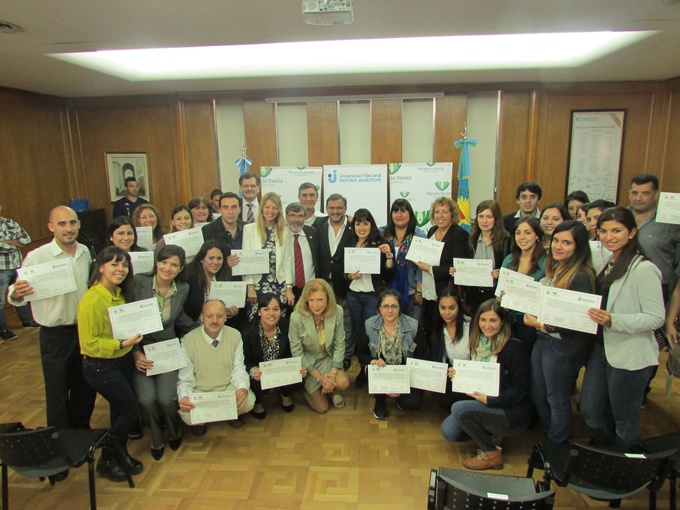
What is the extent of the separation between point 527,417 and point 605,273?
119cm

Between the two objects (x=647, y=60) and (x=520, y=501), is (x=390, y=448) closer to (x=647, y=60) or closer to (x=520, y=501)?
(x=520, y=501)

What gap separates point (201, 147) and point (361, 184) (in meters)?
2.88

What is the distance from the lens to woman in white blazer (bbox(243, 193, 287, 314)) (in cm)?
380

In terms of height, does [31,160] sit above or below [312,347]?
above

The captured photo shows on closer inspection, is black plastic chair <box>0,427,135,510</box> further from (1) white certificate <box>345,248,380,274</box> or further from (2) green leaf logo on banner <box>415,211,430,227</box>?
(2) green leaf logo on banner <box>415,211,430,227</box>

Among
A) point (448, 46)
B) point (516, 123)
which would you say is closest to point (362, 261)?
point (448, 46)

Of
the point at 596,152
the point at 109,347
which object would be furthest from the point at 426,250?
the point at 596,152

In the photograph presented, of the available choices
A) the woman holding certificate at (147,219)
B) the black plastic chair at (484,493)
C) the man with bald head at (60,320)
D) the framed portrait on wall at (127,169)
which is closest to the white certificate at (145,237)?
the woman holding certificate at (147,219)

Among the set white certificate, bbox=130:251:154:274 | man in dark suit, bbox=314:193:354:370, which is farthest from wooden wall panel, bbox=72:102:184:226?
man in dark suit, bbox=314:193:354:370

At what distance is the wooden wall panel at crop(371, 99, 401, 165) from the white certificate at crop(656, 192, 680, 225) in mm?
4007

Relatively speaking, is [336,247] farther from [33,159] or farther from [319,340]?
[33,159]

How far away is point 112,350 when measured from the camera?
2666mm

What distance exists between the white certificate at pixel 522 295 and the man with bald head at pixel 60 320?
302 centimetres

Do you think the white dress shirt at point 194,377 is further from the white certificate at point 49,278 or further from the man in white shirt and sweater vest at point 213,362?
the white certificate at point 49,278
